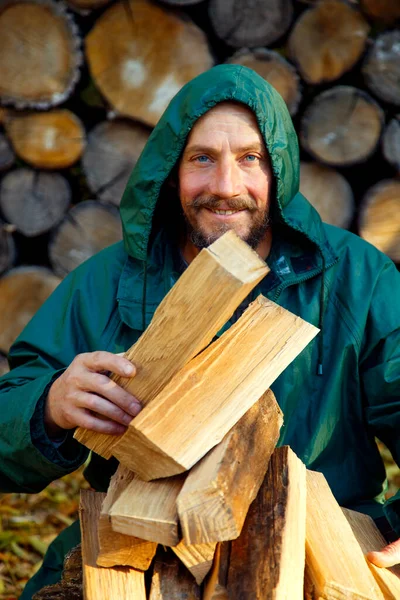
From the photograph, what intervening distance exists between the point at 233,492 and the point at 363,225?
2.56 metres

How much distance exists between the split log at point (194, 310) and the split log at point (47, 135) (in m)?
2.31

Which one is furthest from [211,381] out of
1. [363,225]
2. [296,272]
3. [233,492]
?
[363,225]

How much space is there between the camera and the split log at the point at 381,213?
3768mm

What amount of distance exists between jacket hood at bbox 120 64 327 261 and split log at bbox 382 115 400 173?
133cm

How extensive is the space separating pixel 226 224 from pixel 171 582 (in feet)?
3.81

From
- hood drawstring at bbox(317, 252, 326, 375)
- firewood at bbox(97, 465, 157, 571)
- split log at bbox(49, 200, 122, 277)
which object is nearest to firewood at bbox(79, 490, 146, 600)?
firewood at bbox(97, 465, 157, 571)

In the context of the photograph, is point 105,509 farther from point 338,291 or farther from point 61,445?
point 338,291

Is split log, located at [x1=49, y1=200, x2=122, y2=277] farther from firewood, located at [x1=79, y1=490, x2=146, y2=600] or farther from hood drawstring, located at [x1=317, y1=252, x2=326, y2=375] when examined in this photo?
firewood, located at [x1=79, y1=490, x2=146, y2=600]

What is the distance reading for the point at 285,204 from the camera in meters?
2.42

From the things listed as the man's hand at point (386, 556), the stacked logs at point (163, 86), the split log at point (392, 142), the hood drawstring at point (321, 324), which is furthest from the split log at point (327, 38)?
the man's hand at point (386, 556)

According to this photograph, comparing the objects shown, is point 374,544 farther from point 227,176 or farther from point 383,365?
point 227,176

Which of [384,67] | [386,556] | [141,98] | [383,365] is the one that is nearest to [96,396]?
[386,556]

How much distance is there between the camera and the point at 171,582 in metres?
1.60

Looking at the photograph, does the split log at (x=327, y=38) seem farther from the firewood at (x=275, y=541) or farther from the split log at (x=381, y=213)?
the firewood at (x=275, y=541)
